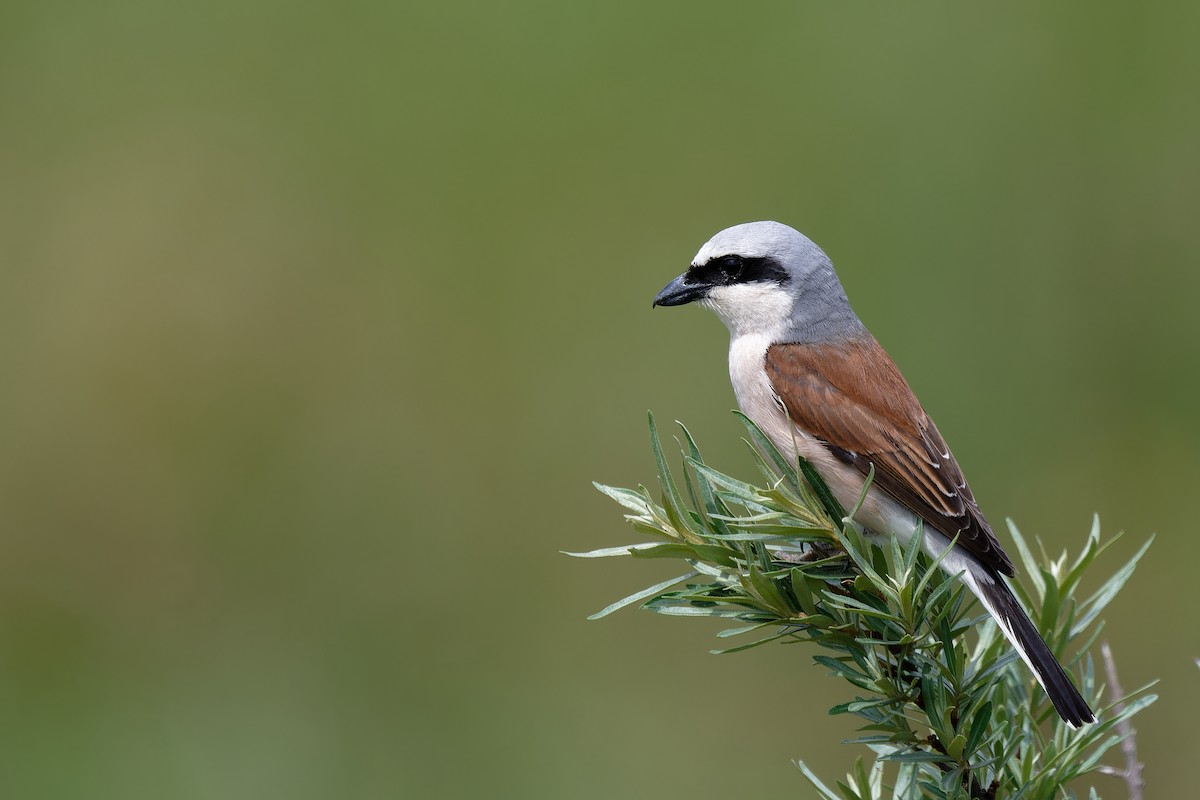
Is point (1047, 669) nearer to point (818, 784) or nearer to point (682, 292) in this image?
point (818, 784)

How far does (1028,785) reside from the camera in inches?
48.8

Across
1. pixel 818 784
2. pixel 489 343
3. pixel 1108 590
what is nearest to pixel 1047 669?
pixel 1108 590

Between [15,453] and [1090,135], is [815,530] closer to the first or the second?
[1090,135]

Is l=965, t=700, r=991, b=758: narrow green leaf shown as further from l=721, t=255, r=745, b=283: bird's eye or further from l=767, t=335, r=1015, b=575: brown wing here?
l=721, t=255, r=745, b=283: bird's eye

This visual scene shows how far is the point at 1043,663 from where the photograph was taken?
4.40ft

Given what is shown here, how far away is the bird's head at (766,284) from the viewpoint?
8.36ft

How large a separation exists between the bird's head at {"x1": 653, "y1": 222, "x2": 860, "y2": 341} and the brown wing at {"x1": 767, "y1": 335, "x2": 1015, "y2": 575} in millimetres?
103

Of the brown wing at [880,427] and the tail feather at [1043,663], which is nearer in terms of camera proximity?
the tail feather at [1043,663]

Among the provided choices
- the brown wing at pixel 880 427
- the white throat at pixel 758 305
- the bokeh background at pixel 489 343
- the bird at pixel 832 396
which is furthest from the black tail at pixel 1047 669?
the bokeh background at pixel 489 343

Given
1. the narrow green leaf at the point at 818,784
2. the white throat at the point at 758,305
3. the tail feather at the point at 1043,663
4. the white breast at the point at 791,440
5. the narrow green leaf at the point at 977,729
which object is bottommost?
the narrow green leaf at the point at 818,784

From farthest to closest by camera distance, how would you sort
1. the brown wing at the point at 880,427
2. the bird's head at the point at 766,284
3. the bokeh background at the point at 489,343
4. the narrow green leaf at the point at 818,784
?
the bokeh background at the point at 489,343
the bird's head at the point at 766,284
the brown wing at the point at 880,427
the narrow green leaf at the point at 818,784

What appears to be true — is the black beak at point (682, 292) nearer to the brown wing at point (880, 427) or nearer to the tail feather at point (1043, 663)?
the brown wing at point (880, 427)

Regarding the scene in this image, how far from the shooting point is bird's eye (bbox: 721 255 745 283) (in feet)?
8.40

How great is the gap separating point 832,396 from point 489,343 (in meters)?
2.08
